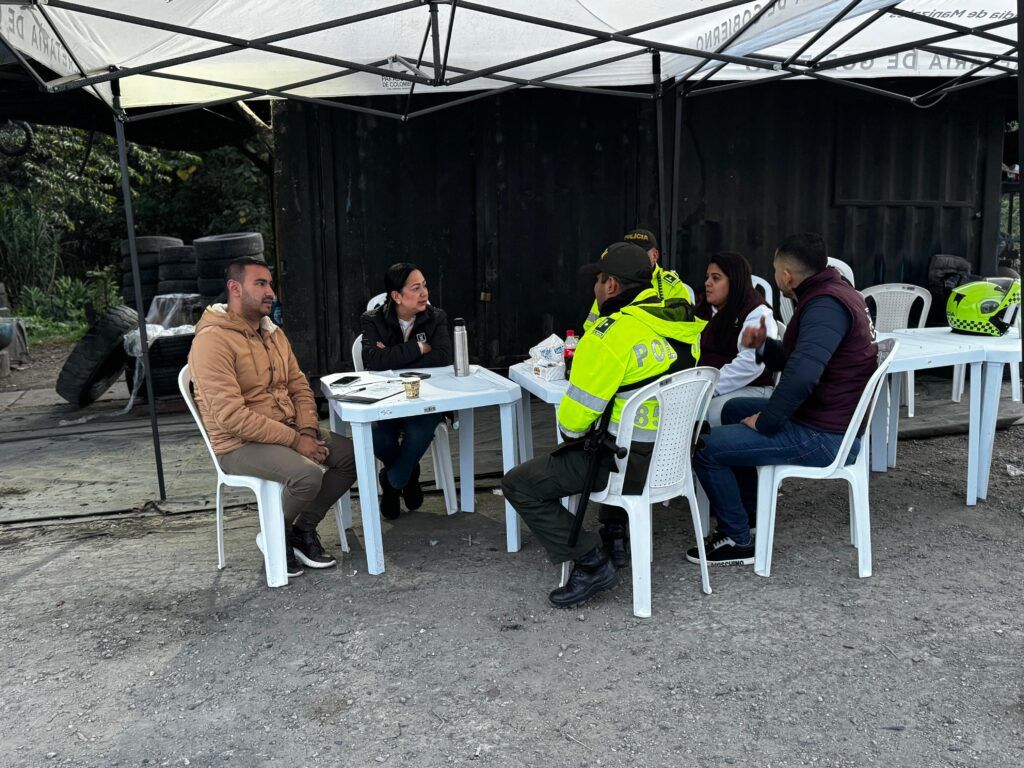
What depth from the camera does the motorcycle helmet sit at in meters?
4.85

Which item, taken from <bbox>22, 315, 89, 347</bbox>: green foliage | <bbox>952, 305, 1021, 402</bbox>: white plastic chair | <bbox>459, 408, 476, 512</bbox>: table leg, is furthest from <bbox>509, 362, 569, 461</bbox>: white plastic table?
<bbox>22, 315, 89, 347</bbox>: green foliage

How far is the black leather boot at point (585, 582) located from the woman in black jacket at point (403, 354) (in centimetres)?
126

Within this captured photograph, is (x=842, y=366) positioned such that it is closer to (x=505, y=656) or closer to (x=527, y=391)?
(x=527, y=391)

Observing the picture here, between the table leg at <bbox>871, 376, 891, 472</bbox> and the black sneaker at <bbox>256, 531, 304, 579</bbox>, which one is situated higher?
the table leg at <bbox>871, 376, 891, 472</bbox>

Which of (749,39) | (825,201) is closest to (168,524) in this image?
(749,39)

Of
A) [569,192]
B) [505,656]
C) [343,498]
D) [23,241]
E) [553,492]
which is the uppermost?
[569,192]

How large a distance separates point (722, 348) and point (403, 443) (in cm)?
171

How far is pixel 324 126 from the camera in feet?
22.6

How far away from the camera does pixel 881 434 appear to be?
525 cm

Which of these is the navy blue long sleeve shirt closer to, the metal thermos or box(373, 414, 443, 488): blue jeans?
the metal thermos

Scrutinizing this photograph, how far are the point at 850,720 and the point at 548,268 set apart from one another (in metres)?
5.12

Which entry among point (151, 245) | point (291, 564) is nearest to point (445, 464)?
point (291, 564)

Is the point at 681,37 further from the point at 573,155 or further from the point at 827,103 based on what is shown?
the point at 827,103

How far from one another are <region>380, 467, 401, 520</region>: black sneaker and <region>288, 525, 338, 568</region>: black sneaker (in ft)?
2.25
